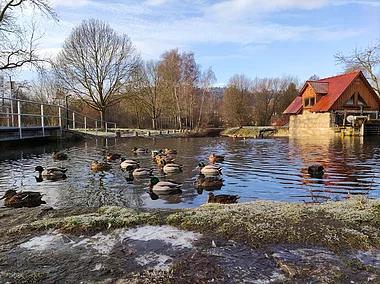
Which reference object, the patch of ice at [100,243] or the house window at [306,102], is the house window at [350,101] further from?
the patch of ice at [100,243]

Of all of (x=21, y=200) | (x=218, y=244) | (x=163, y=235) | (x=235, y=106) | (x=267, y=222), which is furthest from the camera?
(x=235, y=106)

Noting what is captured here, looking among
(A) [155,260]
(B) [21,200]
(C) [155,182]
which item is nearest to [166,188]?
(C) [155,182]

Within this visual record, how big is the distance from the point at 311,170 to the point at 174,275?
25.9 feet

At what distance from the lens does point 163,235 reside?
3.72 metres

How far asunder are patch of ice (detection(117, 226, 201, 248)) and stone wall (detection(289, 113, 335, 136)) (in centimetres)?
3183

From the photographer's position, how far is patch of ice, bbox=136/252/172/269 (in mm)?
2926

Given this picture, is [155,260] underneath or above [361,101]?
underneath

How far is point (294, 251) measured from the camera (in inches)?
126

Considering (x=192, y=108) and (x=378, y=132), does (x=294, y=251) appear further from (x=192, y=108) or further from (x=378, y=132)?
(x=192, y=108)

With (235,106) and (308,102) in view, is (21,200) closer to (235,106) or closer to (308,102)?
(308,102)

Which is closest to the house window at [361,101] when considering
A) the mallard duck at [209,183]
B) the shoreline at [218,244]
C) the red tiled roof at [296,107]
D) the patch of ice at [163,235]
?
the red tiled roof at [296,107]

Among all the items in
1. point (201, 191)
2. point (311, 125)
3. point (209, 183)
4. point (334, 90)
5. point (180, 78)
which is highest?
point (180, 78)

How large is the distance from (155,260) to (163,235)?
2.20 ft

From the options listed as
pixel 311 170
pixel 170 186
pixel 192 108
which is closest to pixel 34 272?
pixel 170 186
